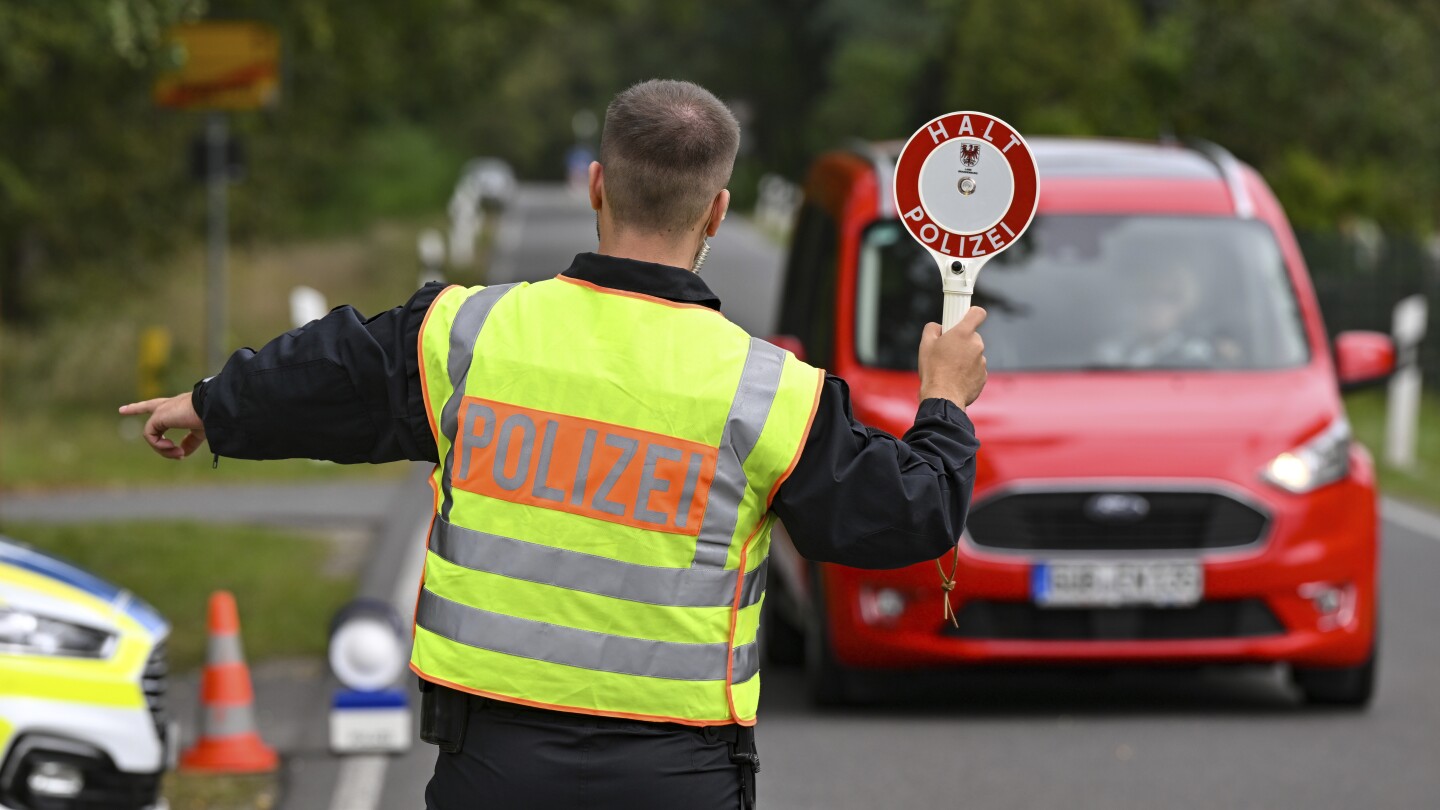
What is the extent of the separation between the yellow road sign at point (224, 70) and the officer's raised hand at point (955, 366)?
1507 cm

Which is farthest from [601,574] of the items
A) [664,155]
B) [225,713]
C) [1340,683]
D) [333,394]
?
[1340,683]

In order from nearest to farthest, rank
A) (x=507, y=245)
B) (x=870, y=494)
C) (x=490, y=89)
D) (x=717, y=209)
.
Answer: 1. (x=870, y=494)
2. (x=717, y=209)
3. (x=490, y=89)
4. (x=507, y=245)

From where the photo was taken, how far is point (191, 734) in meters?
8.73

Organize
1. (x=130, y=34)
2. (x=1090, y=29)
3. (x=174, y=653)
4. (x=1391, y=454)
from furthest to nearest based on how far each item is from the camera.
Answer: (x=1090, y=29) → (x=1391, y=454) → (x=130, y=34) → (x=174, y=653)

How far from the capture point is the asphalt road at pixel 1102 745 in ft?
24.8

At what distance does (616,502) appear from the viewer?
357 cm

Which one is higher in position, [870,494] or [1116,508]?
[870,494]

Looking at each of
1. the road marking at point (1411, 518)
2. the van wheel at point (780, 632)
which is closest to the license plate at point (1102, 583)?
the van wheel at point (780, 632)

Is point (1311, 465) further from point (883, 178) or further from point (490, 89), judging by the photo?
point (490, 89)

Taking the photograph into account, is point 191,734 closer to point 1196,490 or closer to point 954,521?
point 1196,490

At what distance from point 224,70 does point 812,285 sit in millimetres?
10470

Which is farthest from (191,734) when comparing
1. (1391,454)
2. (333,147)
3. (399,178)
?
(399,178)

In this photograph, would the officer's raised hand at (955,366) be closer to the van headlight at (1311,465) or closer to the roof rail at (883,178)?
the van headlight at (1311,465)

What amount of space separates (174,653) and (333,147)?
33458mm
